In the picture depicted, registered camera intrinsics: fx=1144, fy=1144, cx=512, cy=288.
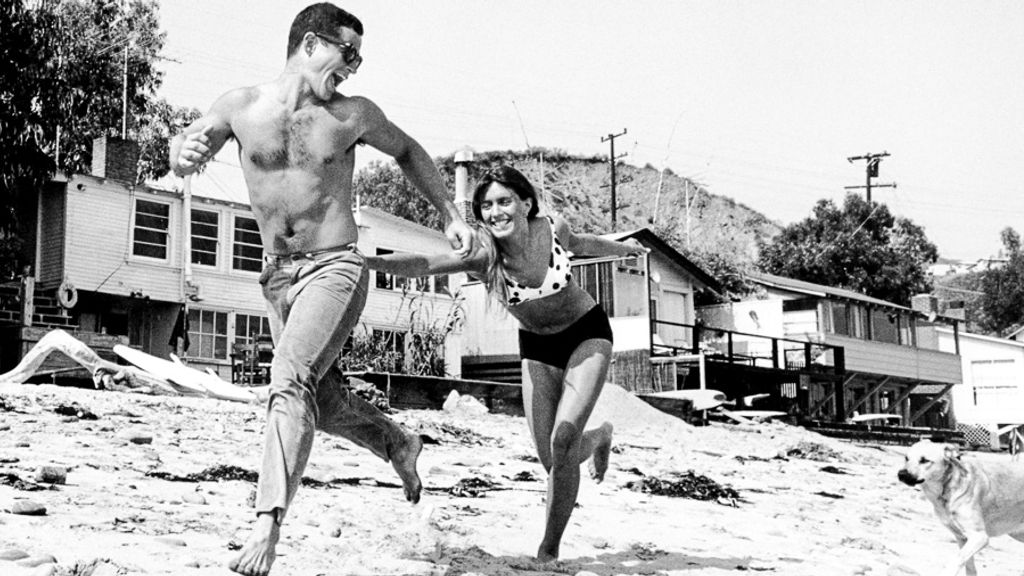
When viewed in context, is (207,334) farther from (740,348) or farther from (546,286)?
(546,286)

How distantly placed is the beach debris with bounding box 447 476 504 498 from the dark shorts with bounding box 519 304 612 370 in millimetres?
1893

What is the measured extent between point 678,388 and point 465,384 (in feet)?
38.1

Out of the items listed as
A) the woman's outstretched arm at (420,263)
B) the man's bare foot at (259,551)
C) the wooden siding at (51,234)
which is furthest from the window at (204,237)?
the man's bare foot at (259,551)

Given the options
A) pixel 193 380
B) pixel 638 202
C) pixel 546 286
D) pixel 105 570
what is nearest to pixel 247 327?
pixel 193 380

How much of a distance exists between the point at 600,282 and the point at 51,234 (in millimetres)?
13276

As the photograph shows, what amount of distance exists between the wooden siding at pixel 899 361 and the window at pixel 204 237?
21838mm

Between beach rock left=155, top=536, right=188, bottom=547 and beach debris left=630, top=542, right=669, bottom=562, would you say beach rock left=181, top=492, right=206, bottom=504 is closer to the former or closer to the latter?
beach rock left=155, top=536, right=188, bottom=547

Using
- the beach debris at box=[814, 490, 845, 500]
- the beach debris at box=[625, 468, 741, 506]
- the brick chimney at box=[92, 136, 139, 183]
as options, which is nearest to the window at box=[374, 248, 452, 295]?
the brick chimney at box=[92, 136, 139, 183]

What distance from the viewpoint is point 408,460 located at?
5.14 m

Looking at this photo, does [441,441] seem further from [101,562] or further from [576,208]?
[576,208]

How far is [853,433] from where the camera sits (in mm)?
25422

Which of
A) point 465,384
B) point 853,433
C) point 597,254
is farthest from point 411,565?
point 853,433

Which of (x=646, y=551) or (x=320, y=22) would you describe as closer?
(x=320, y=22)

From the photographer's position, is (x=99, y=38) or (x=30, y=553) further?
(x=99, y=38)
